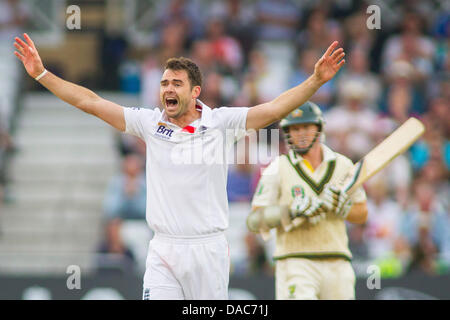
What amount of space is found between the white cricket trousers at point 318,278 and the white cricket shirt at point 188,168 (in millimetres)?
1136

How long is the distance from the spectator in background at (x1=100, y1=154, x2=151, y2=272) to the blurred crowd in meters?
0.02

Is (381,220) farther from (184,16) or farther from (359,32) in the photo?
(184,16)

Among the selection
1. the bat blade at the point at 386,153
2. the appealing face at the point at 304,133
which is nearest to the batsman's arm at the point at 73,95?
the appealing face at the point at 304,133

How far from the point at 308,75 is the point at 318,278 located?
6286mm

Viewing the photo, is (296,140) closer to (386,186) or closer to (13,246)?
(386,186)

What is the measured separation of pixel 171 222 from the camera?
5.95 meters

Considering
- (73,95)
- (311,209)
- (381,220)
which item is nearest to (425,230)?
(381,220)

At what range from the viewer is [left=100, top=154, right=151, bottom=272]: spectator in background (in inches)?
420

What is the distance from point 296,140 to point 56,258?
485 centimetres

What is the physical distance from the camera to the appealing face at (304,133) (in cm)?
725

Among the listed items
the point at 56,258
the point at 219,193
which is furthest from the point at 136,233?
the point at 219,193

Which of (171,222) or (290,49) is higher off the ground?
(290,49)
